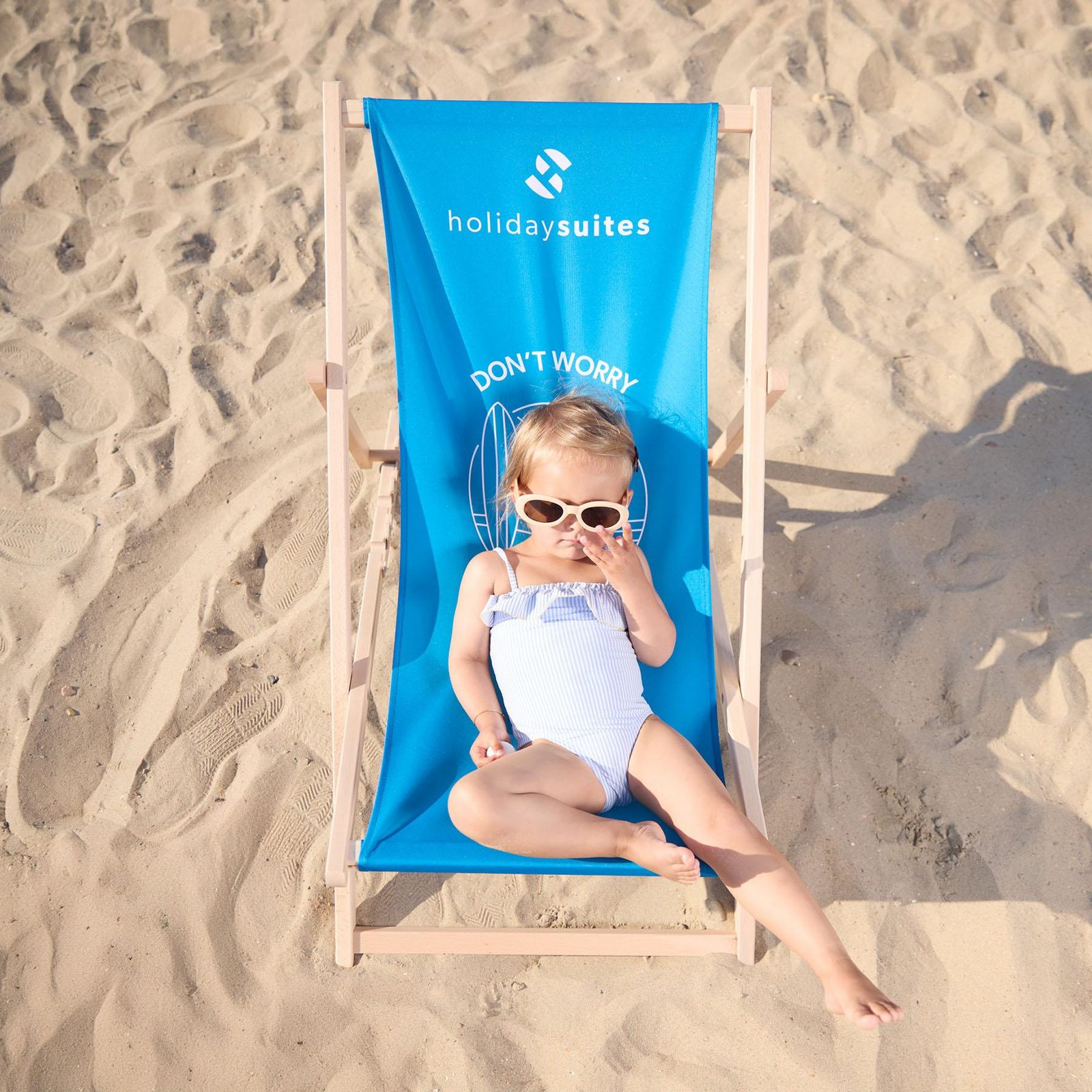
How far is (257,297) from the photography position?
3543 mm

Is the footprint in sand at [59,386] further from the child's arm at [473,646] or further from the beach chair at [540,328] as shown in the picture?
the child's arm at [473,646]

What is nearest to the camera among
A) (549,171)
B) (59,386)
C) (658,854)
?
(658,854)

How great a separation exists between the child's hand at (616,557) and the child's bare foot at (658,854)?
57 cm

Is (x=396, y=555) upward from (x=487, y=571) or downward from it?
upward

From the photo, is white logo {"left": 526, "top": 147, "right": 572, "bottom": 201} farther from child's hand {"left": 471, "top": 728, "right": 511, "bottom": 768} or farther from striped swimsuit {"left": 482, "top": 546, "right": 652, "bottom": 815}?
child's hand {"left": 471, "top": 728, "right": 511, "bottom": 768}

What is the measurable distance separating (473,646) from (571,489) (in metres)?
0.44

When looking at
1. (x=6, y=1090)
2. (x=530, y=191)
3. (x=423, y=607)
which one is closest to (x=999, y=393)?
(x=530, y=191)

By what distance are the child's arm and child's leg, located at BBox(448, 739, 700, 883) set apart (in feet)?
0.95

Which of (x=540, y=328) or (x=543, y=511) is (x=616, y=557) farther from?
(x=540, y=328)

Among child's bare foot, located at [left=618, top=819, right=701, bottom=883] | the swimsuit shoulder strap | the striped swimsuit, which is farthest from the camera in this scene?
the swimsuit shoulder strap

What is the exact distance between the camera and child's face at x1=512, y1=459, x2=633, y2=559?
216cm

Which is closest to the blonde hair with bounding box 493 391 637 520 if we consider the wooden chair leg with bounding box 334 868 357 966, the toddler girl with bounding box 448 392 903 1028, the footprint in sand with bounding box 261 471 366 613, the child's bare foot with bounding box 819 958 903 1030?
the toddler girl with bounding box 448 392 903 1028

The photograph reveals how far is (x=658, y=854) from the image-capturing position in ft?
5.81

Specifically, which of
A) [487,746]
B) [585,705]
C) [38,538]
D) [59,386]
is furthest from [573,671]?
[59,386]
